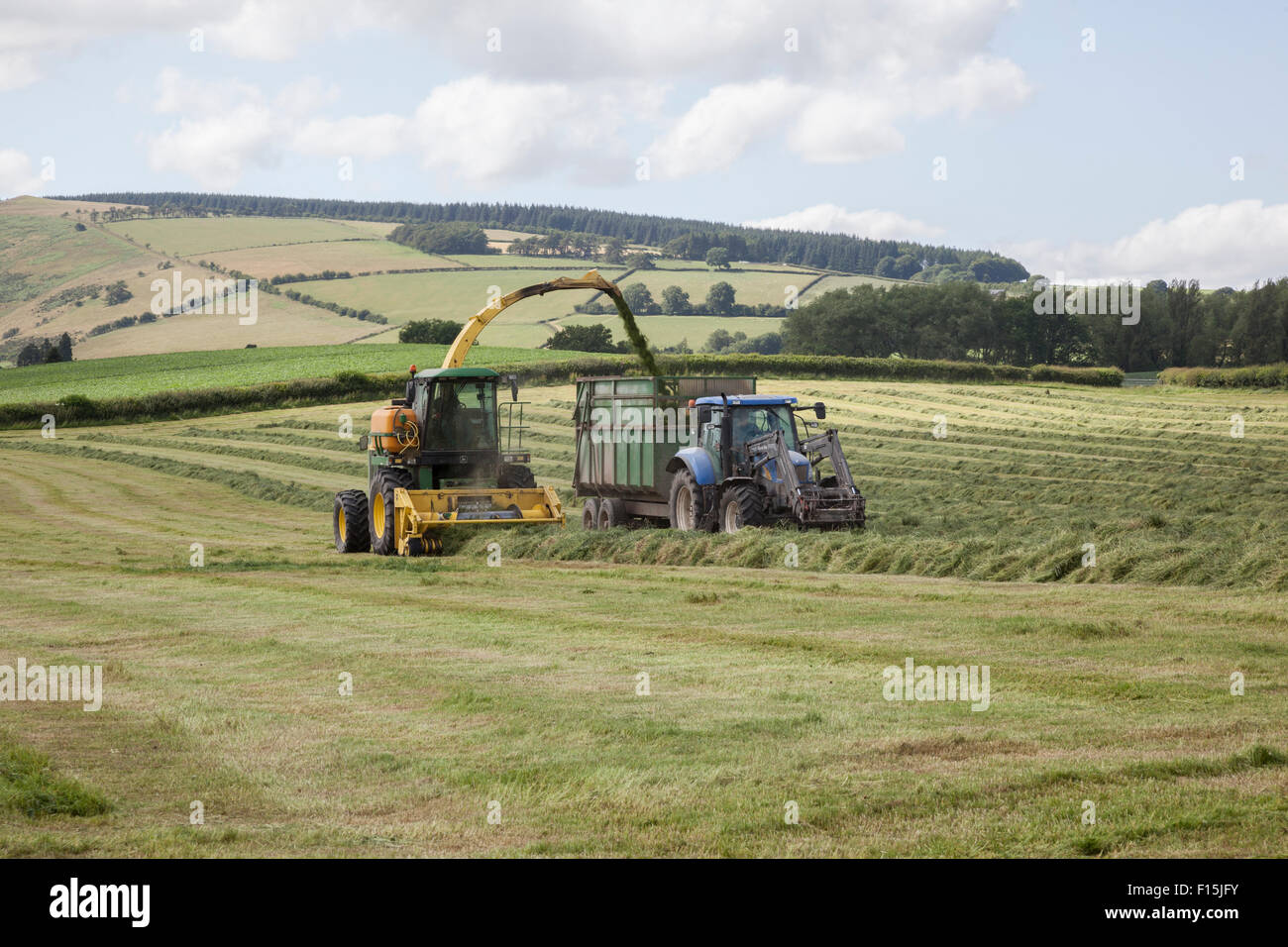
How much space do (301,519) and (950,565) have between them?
18016 millimetres

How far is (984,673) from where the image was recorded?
33.8 ft

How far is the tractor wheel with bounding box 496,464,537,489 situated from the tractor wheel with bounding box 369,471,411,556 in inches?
60.0

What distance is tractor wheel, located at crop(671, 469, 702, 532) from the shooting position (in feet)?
67.7

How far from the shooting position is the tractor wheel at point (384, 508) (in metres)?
22.0

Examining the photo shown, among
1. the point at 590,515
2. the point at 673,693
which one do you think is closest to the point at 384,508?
the point at 590,515

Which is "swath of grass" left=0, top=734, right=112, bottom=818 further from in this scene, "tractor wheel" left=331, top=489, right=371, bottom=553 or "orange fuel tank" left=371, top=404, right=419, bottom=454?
"tractor wheel" left=331, top=489, right=371, bottom=553

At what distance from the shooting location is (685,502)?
2117cm

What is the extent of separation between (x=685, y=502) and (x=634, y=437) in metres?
1.83

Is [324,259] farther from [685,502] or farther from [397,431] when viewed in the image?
[685,502]

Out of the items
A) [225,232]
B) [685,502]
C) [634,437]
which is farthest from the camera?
[225,232]

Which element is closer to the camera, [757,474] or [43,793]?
[43,793]

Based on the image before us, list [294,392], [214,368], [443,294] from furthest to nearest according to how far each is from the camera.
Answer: [443,294] < [214,368] < [294,392]

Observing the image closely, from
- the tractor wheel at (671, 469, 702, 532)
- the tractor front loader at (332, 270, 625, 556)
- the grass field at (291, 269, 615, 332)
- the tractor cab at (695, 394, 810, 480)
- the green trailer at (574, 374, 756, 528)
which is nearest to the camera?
the tractor cab at (695, 394, 810, 480)

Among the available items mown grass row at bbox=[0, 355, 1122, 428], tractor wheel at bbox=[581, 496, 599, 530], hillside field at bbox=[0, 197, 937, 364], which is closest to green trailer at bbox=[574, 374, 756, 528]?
tractor wheel at bbox=[581, 496, 599, 530]
